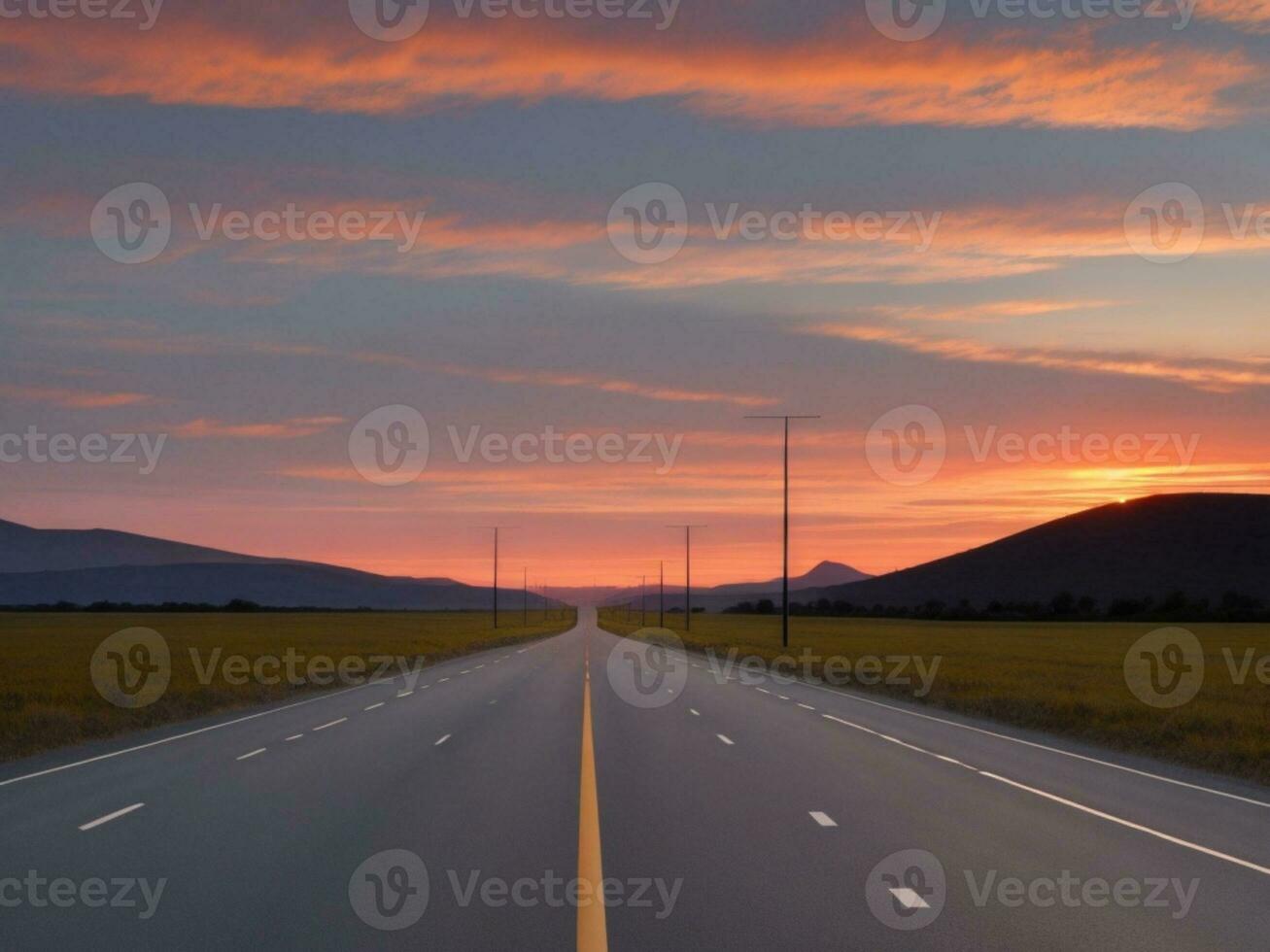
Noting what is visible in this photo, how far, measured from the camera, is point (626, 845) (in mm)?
12305

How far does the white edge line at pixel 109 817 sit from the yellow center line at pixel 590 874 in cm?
464

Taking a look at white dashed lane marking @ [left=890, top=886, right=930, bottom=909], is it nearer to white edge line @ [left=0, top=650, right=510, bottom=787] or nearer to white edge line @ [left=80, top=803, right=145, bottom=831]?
white edge line @ [left=80, top=803, right=145, bottom=831]

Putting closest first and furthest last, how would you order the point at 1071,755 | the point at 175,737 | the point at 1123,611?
1. the point at 1071,755
2. the point at 175,737
3. the point at 1123,611

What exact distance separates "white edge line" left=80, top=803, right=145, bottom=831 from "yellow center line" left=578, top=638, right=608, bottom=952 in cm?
464

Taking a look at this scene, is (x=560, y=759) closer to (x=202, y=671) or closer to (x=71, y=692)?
(x=71, y=692)

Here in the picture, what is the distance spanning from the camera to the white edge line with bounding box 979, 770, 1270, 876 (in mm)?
11557

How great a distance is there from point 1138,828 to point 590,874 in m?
5.97

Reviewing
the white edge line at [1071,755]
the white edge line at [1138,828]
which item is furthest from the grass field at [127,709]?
the white edge line at [1138,828]

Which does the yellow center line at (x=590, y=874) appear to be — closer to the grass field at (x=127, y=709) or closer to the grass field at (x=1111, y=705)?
the grass field at (x=1111, y=705)

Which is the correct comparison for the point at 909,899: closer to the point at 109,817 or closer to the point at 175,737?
the point at 109,817

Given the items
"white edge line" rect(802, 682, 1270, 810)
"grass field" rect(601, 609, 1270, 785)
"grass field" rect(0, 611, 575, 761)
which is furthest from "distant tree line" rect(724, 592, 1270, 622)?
"white edge line" rect(802, 682, 1270, 810)

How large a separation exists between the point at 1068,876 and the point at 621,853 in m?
3.64

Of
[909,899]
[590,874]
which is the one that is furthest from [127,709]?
[909,899]

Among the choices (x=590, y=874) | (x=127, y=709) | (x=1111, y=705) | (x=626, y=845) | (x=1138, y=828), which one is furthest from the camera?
(x=1111, y=705)
